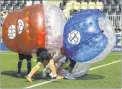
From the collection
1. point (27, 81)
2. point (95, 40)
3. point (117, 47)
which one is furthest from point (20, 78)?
point (117, 47)

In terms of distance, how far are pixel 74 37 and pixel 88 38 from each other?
354 millimetres

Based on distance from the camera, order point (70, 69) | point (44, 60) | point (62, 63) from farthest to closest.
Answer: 1. point (70, 69)
2. point (62, 63)
3. point (44, 60)

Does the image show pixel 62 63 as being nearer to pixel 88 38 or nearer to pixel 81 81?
pixel 81 81

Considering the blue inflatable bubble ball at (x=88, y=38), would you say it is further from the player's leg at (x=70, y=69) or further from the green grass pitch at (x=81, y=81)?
the player's leg at (x=70, y=69)

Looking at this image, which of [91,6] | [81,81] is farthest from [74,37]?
[91,6]

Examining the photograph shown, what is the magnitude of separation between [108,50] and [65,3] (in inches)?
713

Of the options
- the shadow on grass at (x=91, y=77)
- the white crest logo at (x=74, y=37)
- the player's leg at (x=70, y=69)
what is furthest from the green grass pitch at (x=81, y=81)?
the white crest logo at (x=74, y=37)

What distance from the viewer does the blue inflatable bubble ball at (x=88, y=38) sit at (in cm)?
1170

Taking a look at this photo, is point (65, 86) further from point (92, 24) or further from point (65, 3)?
point (65, 3)

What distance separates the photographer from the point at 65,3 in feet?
97.8

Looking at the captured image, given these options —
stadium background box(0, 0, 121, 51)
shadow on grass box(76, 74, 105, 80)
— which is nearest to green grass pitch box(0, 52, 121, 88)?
shadow on grass box(76, 74, 105, 80)

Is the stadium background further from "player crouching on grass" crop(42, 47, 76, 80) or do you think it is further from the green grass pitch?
"player crouching on grass" crop(42, 47, 76, 80)

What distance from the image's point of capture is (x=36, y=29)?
1177 centimetres

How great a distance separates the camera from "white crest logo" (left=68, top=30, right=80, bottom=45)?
11711 mm
